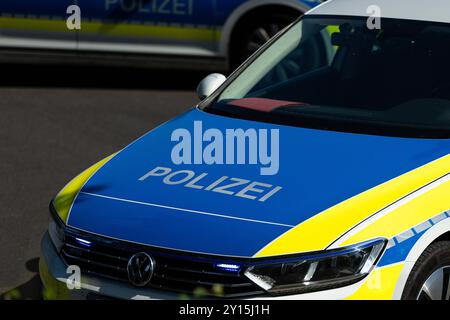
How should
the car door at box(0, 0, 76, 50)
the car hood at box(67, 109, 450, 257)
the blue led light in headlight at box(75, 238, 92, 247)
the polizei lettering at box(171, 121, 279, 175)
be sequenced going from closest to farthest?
the car hood at box(67, 109, 450, 257)
the blue led light in headlight at box(75, 238, 92, 247)
the polizei lettering at box(171, 121, 279, 175)
the car door at box(0, 0, 76, 50)

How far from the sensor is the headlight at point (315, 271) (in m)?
4.43

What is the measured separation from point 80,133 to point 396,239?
5070 mm

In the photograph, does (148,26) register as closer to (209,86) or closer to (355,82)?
(209,86)

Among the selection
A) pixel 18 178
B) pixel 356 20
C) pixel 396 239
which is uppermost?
pixel 356 20

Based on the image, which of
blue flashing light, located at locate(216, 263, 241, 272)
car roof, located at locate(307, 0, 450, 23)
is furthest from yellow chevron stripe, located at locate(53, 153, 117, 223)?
car roof, located at locate(307, 0, 450, 23)

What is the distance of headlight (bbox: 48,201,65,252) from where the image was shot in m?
4.94

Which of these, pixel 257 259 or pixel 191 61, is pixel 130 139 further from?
pixel 257 259

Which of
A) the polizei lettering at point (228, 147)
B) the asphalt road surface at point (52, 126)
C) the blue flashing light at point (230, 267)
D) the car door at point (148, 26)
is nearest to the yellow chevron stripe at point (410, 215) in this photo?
the blue flashing light at point (230, 267)

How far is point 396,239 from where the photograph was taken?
4.51 m

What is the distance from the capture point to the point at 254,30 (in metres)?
10.7

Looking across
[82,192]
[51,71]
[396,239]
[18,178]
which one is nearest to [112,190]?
[82,192]

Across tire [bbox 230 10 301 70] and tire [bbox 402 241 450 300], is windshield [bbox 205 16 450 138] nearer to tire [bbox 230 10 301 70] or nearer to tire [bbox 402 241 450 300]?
tire [bbox 402 241 450 300]

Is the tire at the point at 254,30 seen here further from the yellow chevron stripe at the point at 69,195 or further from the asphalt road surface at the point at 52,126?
the yellow chevron stripe at the point at 69,195

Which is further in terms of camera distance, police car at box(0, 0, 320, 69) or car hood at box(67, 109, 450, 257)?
police car at box(0, 0, 320, 69)
